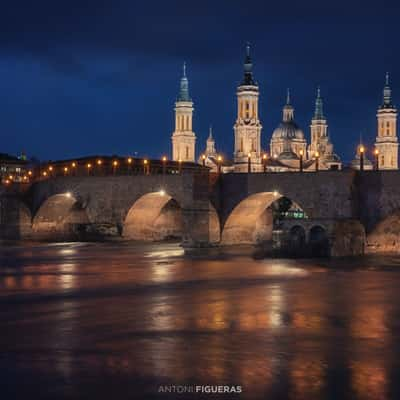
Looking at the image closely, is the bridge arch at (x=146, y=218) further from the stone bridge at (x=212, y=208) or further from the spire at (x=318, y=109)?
the spire at (x=318, y=109)

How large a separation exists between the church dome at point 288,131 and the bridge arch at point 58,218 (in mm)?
61965

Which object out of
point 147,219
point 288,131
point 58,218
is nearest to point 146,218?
point 147,219

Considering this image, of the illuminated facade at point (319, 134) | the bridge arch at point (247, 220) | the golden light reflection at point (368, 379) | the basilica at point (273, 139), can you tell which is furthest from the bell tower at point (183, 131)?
the golden light reflection at point (368, 379)

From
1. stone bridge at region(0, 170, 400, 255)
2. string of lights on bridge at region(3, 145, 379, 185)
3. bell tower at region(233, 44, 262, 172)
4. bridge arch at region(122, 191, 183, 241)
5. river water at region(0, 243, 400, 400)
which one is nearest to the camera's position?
river water at region(0, 243, 400, 400)

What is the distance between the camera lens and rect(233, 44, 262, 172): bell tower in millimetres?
109250

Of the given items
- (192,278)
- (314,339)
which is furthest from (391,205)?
(314,339)

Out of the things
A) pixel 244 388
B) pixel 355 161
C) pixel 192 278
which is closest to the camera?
pixel 244 388

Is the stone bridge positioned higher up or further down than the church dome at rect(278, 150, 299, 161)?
further down

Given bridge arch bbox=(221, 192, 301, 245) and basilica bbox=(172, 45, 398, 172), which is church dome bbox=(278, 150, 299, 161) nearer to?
basilica bbox=(172, 45, 398, 172)

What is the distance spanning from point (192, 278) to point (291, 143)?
91.5 meters

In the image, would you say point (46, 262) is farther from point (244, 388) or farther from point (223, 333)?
point (244, 388)

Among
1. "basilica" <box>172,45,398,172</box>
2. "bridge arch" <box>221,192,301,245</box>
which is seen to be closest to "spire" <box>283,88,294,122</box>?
"basilica" <box>172,45,398,172</box>

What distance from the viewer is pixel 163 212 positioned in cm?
6400

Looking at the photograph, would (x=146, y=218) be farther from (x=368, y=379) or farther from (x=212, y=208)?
(x=368, y=379)
